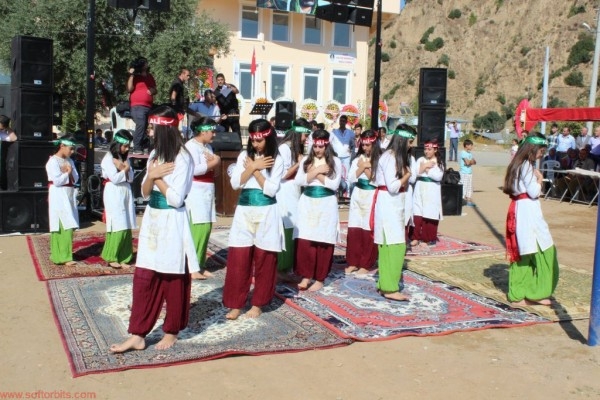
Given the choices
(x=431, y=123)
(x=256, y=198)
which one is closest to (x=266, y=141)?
(x=256, y=198)

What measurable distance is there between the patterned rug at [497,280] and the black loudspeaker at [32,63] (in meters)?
6.27

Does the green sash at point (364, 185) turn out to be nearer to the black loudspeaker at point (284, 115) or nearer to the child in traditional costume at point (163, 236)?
the child in traditional costume at point (163, 236)

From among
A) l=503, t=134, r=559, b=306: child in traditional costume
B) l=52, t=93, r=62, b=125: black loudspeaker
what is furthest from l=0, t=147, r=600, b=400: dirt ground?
l=52, t=93, r=62, b=125: black loudspeaker

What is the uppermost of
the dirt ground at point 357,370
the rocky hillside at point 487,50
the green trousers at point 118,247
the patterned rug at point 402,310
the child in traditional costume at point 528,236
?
the rocky hillside at point 487,50

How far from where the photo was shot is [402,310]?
6242mm

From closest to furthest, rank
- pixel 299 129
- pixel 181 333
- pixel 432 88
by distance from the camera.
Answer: pixel 181 333 → pixel 299 129 → pixel 432 88

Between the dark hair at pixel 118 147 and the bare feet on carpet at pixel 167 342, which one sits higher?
the dark hair at pixel 118 147

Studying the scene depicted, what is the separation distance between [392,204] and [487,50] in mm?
72332

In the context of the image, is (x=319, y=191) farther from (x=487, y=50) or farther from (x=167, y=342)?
(x=487, y=50)

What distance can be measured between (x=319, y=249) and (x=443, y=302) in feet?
4.47

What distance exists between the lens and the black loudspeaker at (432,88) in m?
13.3

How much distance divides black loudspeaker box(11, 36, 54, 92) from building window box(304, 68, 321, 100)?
25.8 m

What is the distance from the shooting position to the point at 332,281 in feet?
24.1

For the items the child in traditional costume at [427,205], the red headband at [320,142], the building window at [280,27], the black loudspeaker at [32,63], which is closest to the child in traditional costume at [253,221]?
the red headband at [320,142]
